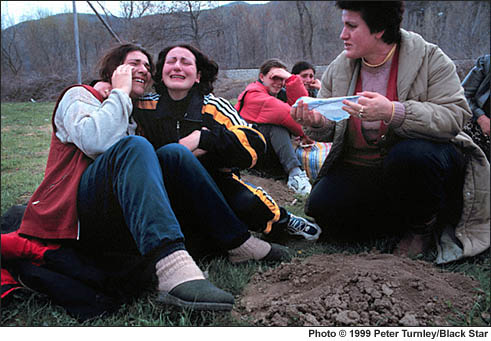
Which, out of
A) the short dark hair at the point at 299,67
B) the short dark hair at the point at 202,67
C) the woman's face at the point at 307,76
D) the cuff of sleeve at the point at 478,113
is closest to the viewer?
the short dark hair at the point at 202,67

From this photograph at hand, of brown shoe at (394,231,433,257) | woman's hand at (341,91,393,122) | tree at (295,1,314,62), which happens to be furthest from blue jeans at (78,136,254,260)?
tree at (295,1,314,62)

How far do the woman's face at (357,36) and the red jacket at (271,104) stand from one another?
1855mm

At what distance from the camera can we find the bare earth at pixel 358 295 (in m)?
1.40

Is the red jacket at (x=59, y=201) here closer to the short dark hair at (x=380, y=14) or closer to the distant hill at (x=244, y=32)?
the distant hill at (x=244, y=32)

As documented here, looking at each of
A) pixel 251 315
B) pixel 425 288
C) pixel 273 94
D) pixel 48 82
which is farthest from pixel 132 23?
pixel 48 82

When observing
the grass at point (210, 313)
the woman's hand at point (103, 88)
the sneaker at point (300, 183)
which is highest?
the woman's hand at point (103, 88)

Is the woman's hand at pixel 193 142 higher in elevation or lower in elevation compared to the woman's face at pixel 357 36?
lower

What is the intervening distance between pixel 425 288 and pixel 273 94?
2879mm

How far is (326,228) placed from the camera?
7.64 feet

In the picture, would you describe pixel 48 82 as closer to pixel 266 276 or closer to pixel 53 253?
pixel 53 253

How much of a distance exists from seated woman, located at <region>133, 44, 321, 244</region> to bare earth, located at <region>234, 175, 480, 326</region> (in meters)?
0.41

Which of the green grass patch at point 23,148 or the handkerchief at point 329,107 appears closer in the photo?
the handkerchief at point 329,107

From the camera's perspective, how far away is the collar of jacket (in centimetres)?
209

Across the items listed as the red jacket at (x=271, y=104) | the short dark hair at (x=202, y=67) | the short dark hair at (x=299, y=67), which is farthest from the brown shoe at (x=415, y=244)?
the short dark hair at (x=299, y=67)
